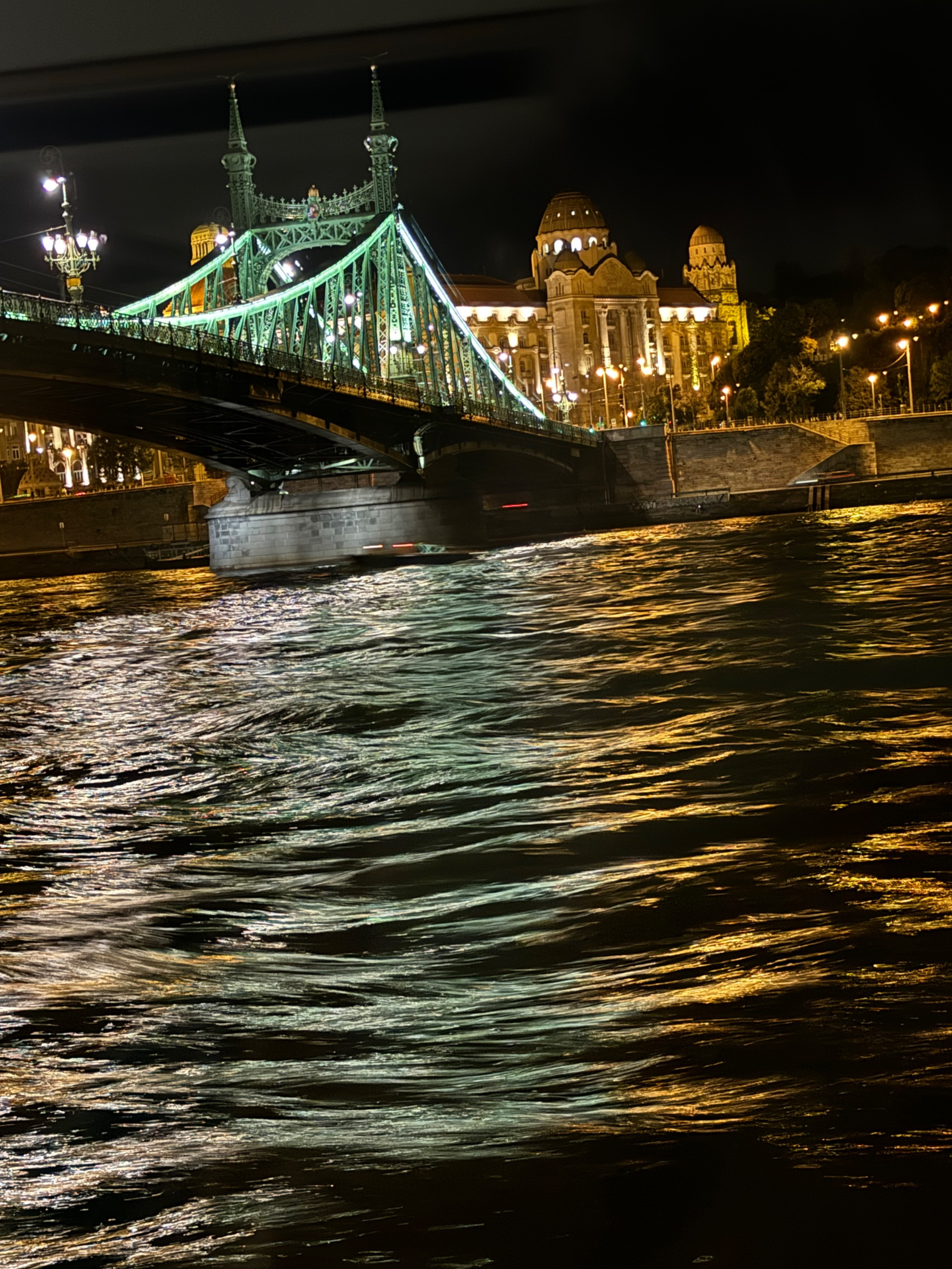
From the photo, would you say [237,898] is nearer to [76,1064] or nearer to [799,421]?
[76,1064]

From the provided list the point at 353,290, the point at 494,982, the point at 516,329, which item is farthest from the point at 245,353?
the point at 516,329

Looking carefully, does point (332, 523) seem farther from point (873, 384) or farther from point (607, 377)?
point (607, 377)

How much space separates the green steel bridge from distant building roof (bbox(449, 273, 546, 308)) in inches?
2293

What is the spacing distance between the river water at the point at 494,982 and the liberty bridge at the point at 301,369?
21631 mm

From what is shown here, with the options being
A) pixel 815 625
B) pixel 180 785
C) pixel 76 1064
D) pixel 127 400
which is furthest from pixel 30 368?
pixel 76 1064

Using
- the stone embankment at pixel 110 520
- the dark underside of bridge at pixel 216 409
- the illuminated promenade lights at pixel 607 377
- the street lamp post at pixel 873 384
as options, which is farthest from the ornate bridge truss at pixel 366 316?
the illuminated promenade lights at pixel 607 377

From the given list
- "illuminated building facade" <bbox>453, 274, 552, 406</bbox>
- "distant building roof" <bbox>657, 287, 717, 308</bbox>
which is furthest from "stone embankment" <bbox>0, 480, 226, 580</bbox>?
"distant building roof" <bbox>657, 287, 717, 308</bbox>

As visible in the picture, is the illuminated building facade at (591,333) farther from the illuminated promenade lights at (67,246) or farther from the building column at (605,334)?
the illuminated promenade lights at (67,246)

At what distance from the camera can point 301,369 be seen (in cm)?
4200

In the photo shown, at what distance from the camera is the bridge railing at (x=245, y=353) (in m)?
33.4

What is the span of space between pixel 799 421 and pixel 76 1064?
261 feet

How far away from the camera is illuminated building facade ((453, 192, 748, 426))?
429 feet

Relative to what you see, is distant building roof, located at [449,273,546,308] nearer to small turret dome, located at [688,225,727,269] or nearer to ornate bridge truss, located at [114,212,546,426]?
small turret dome, located at [688,225,727,269]

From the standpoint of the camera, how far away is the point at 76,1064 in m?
5.25
